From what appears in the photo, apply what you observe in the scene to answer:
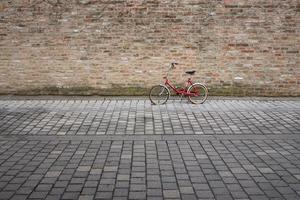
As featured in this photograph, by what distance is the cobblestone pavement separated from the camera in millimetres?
4754

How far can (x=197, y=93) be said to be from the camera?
10758 mm

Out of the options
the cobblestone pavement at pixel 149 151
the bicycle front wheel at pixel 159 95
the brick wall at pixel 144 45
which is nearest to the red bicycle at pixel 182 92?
the bicycle front wheel at pixel 159 95

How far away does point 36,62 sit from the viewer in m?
11.3

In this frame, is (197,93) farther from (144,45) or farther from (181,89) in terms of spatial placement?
(144,45)

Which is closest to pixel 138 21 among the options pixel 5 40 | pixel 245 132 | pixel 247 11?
pixel 247 11

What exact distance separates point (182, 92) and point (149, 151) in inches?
186

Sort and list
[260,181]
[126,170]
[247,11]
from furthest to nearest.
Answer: [247,11] → [126,170] → [260,181]

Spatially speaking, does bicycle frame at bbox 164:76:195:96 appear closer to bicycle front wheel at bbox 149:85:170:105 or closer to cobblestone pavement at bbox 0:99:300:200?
bicycle front wheel at bbox 149:85:170:105

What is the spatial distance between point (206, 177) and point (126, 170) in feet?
3.78

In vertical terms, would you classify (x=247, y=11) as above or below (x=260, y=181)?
above

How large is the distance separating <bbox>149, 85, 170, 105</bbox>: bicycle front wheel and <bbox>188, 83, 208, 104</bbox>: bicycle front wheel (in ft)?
2.32

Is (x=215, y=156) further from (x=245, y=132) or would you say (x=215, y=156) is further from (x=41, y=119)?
(x=41, y=119)

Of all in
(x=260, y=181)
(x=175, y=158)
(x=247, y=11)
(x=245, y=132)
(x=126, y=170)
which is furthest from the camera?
(x=247, y=11)

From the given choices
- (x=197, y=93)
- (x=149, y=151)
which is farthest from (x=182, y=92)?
(x=149, y=151)
